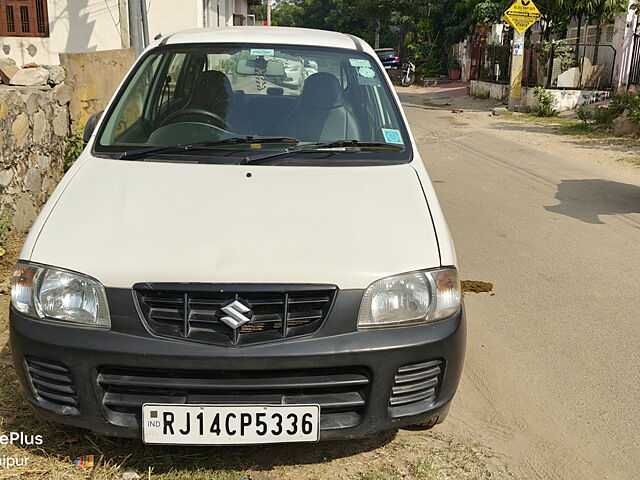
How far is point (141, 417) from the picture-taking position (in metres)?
2.54

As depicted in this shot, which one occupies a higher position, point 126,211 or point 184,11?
point 184,11

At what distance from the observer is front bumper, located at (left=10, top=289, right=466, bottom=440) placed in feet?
8.16

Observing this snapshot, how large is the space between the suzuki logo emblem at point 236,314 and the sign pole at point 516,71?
57.0 feet

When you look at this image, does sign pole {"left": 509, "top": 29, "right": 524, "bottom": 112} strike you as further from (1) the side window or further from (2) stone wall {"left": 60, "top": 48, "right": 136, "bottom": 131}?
(1) the side window

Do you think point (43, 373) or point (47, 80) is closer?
point (43, 373)

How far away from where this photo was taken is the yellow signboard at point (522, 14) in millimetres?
18125

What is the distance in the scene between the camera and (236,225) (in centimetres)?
280

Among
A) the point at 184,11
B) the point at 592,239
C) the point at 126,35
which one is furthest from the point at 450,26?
the point at 592,239

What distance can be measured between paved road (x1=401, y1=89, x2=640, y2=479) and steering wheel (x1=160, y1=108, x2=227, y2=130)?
1944 mm

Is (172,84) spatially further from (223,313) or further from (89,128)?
(223,313)

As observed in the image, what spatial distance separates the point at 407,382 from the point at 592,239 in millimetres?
4485

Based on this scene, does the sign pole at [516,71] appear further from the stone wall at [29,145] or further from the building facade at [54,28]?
the stone wall at [29,145]

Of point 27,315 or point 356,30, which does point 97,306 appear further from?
point 356,30

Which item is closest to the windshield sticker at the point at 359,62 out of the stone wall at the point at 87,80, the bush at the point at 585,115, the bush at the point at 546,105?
the stone wall at the point at 87,80
